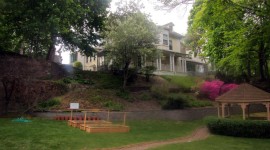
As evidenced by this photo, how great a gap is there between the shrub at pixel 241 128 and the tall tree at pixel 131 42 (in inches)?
473

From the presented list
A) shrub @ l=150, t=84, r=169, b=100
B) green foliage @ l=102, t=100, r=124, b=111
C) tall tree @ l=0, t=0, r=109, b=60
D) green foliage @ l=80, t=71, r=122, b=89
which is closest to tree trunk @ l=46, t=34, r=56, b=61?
tall tree @ l=0, t=0, r=109, b=60

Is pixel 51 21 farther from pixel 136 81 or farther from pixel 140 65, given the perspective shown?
pixel 136 81

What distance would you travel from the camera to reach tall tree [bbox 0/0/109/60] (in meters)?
27.2

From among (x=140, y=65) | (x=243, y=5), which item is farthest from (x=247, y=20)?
(x=140, y=65)

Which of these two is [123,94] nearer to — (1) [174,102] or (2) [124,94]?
(2) [124,94]

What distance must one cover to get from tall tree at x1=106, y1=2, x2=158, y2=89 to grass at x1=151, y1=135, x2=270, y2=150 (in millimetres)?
A: 13925

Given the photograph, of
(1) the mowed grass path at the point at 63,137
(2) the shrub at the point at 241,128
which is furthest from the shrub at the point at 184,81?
(1) the mowed grass path at the point at 63,137

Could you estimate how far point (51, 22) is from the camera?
27156 mm

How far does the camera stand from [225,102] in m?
21.4

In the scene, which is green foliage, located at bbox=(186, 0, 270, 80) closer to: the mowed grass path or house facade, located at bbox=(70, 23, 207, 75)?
the mowed grass path

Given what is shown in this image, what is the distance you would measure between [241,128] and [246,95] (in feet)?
9.06

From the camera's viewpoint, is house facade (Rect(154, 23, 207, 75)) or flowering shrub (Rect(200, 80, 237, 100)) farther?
house facade (Rect(154, 23, 207, 75))

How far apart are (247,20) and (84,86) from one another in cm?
1648

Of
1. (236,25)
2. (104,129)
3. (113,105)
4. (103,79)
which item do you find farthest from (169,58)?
(104,129)
